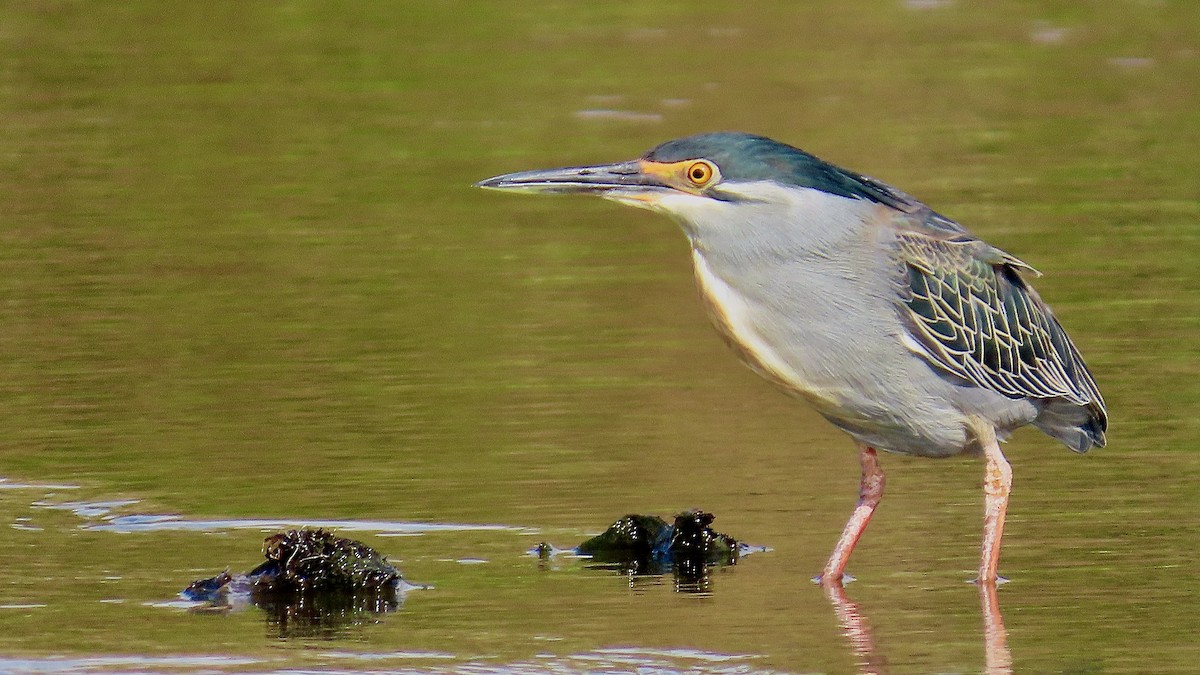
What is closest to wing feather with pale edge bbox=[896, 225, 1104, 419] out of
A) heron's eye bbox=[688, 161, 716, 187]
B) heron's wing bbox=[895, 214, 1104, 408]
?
heron's wing bbox=[895, 214, 1104, 408]

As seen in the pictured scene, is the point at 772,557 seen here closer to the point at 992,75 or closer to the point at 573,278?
the point at 573,278

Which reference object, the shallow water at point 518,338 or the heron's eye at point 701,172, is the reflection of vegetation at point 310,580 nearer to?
the shallow water at point 518,338

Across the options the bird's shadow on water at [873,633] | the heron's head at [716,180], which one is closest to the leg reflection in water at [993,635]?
the bird's shadow on water at [873,633]

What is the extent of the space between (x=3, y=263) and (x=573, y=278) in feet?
10.7

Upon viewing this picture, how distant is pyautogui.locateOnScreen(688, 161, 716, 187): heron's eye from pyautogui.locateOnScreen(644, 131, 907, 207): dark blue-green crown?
0.07ft

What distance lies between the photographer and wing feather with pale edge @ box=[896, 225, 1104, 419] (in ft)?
24.9

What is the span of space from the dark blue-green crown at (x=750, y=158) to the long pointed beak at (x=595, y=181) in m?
0.08

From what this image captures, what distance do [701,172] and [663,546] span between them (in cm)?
138

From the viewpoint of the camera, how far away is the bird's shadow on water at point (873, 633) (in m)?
6.61

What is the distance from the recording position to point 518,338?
10883mm

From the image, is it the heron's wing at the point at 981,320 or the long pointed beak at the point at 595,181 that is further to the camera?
the heron's wing at the point at 981,320

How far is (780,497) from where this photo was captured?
8.51 m

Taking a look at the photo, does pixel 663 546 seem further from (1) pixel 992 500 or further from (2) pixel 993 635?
(2) pixel 993 635

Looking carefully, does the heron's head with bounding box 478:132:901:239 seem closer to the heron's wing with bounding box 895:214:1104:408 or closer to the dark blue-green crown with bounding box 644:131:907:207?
the dark blue-green crown with bounding box 644:131:907:207
